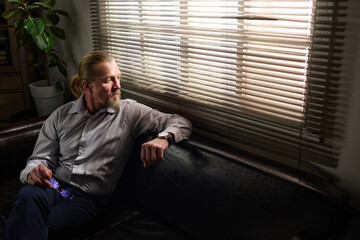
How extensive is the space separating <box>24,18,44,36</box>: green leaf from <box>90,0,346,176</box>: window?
77 cm

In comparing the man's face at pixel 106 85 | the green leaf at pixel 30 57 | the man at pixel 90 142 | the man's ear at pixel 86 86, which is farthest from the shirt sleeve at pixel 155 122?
the green leaf at pixel 30 57

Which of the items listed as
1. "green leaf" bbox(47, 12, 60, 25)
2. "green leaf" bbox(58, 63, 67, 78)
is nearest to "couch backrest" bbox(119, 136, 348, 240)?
"green leaf" bbox(58, 63, 67, 78)

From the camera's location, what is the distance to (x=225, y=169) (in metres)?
1.68

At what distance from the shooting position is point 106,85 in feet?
6.60

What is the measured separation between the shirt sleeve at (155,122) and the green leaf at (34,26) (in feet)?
4.16

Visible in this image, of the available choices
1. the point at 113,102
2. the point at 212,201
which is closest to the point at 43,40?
the point at 113,102

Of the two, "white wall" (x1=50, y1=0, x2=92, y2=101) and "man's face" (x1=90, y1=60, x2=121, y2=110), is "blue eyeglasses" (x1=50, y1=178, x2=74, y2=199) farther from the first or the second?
"white wall" (x1=50, y1=0, x2=92, y2=101)

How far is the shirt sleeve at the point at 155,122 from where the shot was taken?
192 cm

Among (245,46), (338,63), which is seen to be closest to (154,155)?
(245,46)

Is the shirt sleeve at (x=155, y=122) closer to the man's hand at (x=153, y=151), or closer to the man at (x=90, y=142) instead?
the man at (x=90, y=142)

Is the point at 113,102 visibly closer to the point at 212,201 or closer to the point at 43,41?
the point at 212,201

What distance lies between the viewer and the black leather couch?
1.38 metres

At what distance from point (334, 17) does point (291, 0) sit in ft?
0.64

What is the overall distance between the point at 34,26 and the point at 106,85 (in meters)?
1.25
